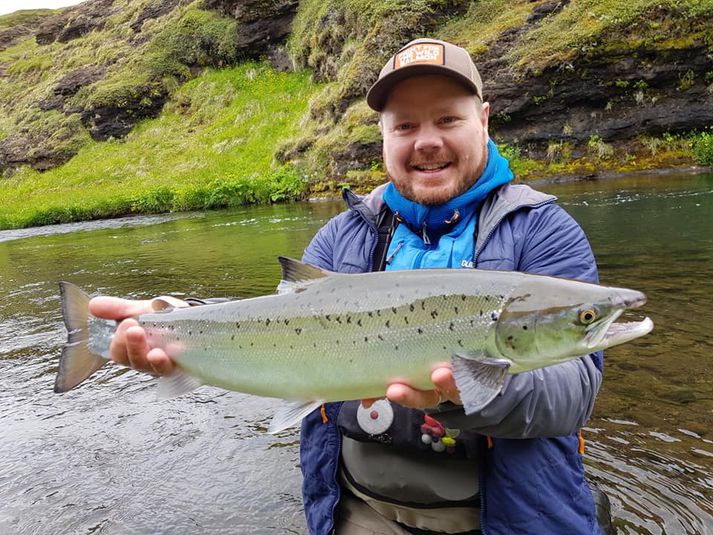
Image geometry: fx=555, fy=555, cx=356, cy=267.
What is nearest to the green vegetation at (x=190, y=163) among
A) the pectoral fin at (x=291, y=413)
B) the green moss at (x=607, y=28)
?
the green moss at (x=607, y=28)

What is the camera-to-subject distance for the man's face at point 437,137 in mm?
2748

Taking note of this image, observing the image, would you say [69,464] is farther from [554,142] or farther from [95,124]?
[95,124]

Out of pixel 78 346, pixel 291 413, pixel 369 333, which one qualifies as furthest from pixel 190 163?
pixel 369 333

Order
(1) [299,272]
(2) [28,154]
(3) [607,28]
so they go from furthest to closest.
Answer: (2) [28,154], (3) [607,28], (1) [299,272]

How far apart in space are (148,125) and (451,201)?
1960 inches

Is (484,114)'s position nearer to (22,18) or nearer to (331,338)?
(331,338)

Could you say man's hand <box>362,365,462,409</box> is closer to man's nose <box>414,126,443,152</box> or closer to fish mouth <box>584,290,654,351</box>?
fish mouth <box>584,290,654,351</box>

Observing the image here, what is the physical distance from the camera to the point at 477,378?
1938 millimetres

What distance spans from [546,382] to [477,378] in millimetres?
332

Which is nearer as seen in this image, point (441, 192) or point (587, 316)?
point (587, 316)

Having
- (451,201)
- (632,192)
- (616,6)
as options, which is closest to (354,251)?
(451,201)

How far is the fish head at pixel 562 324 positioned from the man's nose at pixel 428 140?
3.38ft

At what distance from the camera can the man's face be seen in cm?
275

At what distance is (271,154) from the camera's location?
1352 inches
